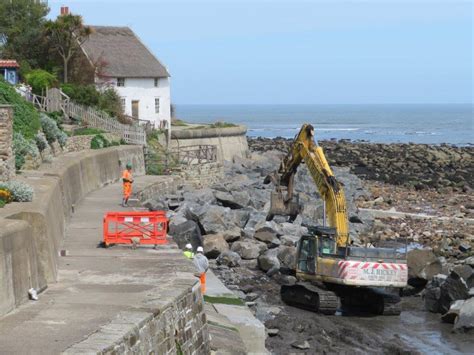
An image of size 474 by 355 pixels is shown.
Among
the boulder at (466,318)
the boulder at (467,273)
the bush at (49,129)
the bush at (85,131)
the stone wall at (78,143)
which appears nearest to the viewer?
the boulder at (466,318)

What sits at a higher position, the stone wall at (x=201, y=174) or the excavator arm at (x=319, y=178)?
the excavator arm at (x=319, y=178)

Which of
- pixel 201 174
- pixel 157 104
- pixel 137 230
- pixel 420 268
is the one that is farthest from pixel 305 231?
pixel 157 104

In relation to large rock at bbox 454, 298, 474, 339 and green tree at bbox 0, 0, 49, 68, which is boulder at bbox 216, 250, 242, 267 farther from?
green tree at bbox 0, 0, 49, 68

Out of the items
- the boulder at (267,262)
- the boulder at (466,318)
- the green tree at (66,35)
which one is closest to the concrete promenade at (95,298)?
the boulder at (267,262)

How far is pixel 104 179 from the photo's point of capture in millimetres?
35688

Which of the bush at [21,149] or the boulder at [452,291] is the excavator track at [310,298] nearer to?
the boulder at [452,291]

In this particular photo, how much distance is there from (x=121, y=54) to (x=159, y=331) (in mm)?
42913

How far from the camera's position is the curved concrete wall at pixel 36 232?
43.1 ft

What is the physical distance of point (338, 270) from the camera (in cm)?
2214

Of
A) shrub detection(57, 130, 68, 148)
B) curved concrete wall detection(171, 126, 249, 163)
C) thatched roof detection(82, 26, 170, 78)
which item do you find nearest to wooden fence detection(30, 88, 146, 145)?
shrub detection(57, 130, 68, 148)

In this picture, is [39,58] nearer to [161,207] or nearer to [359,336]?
[161,207]

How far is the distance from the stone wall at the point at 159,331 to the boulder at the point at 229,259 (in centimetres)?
1116

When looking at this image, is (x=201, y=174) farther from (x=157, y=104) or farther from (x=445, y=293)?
(x=445, y=293)

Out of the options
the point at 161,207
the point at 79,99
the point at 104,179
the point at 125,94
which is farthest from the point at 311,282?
the point at 125,94
